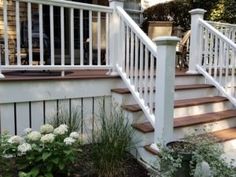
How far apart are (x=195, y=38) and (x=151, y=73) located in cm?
185

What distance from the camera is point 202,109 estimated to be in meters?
4.04

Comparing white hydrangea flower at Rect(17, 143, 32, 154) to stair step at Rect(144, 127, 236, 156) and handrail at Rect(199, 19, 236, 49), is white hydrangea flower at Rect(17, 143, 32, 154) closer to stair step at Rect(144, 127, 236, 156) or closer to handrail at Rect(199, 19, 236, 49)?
stair step at Rect(144, 127, 236, 156)

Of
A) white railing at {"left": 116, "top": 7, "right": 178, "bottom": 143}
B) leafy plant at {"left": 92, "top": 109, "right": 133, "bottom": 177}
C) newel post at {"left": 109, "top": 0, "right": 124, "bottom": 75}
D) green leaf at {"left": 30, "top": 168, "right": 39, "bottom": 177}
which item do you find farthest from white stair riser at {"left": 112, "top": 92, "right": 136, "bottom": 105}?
green leaf at {"left": 30, "top": 168, "right": 39, "bottom": 177}

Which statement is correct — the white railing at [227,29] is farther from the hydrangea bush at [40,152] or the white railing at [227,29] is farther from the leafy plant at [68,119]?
the hydrangea bush at [40,152]

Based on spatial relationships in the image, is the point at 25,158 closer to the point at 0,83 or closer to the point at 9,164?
the point at 9,164

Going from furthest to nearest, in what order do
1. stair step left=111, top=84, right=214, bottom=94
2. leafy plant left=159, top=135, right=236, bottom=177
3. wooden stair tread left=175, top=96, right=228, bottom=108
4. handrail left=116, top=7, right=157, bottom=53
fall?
wooden stair tread left=175, top=96, right=228, bottom=108 → stair step left=111, top=84, right=214, bottom=94 → handrail left=116, top=7, right=157, bottom=53 → leafy plant left=159, top=135, right=236, bottom=177

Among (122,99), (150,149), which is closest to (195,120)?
(150,149)

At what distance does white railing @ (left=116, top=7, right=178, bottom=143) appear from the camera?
9.73 feet

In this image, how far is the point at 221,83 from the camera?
4578 millimetres

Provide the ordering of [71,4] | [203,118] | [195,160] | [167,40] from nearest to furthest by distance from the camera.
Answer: [195,160] < [167,40] < [71,4] < [203,118]

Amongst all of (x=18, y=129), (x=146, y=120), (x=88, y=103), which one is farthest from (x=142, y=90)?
(x=18, y=129)

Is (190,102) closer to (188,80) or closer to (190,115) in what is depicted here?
(190,115)

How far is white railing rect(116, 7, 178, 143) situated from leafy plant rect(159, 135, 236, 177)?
1.43ft

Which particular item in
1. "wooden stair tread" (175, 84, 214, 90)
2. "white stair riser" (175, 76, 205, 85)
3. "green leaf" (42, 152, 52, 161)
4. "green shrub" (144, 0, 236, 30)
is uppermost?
"green shrub" (144, 0, 236, 30)
